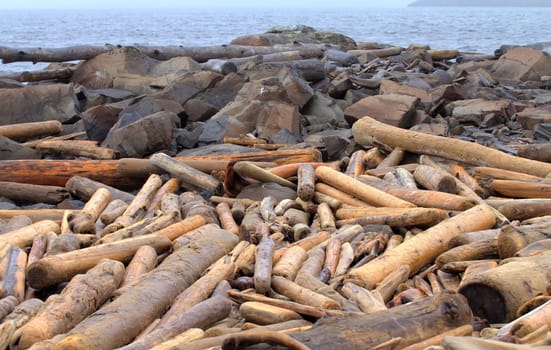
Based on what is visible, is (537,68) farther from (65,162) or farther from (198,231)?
(198,231)

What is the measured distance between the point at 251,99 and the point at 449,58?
12.9 metres

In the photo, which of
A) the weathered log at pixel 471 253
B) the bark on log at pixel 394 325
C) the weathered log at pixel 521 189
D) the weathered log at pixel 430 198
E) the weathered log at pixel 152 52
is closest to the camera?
→ the bark on log at pixel 394 325

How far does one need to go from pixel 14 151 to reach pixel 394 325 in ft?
28.9

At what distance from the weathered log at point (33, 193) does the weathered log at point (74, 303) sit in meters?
4.03

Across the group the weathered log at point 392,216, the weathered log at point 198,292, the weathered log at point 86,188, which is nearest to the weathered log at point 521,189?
the weathered log at point 392,216

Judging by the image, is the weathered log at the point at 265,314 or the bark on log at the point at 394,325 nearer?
the bark on log at the point at 394,325

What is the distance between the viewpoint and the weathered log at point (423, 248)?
563 cm

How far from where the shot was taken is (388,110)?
41.9 feet

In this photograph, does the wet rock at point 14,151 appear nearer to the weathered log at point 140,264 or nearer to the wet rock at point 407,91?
the weathered log at point 140,264

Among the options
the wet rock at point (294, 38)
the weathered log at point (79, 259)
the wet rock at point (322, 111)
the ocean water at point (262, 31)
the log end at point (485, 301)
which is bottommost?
the ocean water at point (262, 31)

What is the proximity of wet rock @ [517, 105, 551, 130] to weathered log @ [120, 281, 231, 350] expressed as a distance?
9.98 metres

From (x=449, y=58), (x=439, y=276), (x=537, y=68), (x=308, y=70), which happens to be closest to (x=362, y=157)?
(x=439, y=276)

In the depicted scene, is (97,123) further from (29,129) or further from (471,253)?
(471,253)

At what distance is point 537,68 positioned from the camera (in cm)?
2059
